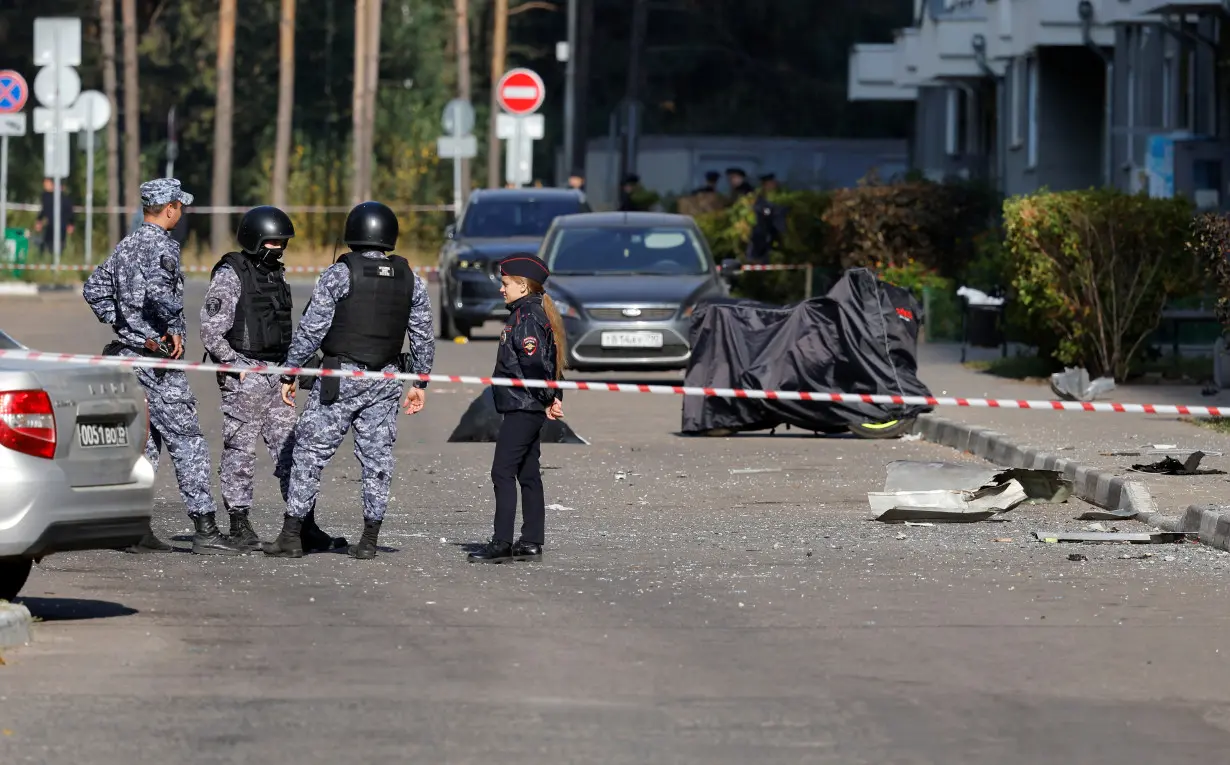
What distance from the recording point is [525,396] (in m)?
12.2

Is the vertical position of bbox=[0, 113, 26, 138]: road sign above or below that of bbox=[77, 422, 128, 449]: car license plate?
above

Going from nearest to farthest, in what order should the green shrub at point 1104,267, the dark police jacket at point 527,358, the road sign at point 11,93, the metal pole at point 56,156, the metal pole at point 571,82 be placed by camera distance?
1. the dark police jacket at point 527,358
2. the green shrub at point 1104,267
3. the road sign at point 11,93
4. the metal pole at point 56,156
5. the metal pole at point 571,82

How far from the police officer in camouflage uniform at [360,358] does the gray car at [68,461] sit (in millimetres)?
1999

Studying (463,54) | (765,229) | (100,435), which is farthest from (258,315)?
(463,54)

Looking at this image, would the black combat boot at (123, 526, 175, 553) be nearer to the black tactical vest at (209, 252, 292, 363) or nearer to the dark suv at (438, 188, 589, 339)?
the black tactical vest at (209, 252, 292, 363)

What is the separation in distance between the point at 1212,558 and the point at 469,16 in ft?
244

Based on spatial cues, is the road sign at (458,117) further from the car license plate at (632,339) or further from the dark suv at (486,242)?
the car license plate at (632,339)

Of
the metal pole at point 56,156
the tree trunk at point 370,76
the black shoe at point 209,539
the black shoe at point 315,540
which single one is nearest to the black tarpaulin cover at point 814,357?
the black shoe at point 315,540

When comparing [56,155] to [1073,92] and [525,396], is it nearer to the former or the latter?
[1073,92]

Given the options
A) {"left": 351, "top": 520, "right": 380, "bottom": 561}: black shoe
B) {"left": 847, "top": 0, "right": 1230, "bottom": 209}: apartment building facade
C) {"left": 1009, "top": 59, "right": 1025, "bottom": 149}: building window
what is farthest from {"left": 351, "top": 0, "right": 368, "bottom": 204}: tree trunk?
{"left": 351, "top": 520, "right": 380, "bottom": 561}: black shoe

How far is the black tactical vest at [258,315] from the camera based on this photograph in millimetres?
12461

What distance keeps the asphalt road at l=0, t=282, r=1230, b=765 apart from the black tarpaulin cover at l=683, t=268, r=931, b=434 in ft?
13.9

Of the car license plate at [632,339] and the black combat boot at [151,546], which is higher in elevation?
the car license plate at [632,339]

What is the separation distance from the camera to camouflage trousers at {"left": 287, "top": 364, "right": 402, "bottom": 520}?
39.5 ft
